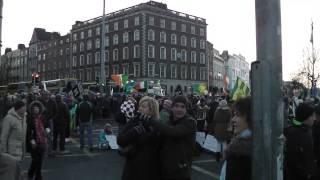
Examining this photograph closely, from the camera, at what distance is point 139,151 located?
4.75 meters

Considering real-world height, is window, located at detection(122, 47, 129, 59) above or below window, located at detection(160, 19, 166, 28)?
below

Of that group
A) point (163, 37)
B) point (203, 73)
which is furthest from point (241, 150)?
point (203, 73)

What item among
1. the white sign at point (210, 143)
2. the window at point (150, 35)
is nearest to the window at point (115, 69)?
the window at point (150, 35)

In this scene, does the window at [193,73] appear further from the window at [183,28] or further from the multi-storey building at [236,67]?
the multi-storey building at [236,67]

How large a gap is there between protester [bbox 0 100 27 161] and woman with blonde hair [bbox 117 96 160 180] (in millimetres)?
3715

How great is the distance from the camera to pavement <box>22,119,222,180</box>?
1036 centimetres

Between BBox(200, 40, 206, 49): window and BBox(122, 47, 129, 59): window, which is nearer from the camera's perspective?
BBox(122, 47, 129, 59): window

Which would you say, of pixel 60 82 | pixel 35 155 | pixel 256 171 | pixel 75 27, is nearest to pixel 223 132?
pixel 35 155

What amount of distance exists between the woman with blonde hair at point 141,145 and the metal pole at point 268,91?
79.7 inches

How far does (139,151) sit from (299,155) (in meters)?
1.69

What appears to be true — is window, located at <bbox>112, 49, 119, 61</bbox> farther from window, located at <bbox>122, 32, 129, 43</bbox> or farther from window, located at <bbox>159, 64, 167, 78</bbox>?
window, located at <bbox>159, 64, 167, 78</bbox>

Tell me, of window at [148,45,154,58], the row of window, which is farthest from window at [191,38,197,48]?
window at [148,45,154,58]

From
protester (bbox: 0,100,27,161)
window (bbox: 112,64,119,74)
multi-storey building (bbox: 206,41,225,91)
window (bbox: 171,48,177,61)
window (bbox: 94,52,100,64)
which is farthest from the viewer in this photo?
multi-storey building (bbox: 206,41,225,91)

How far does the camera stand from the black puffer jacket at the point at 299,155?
4953mm
